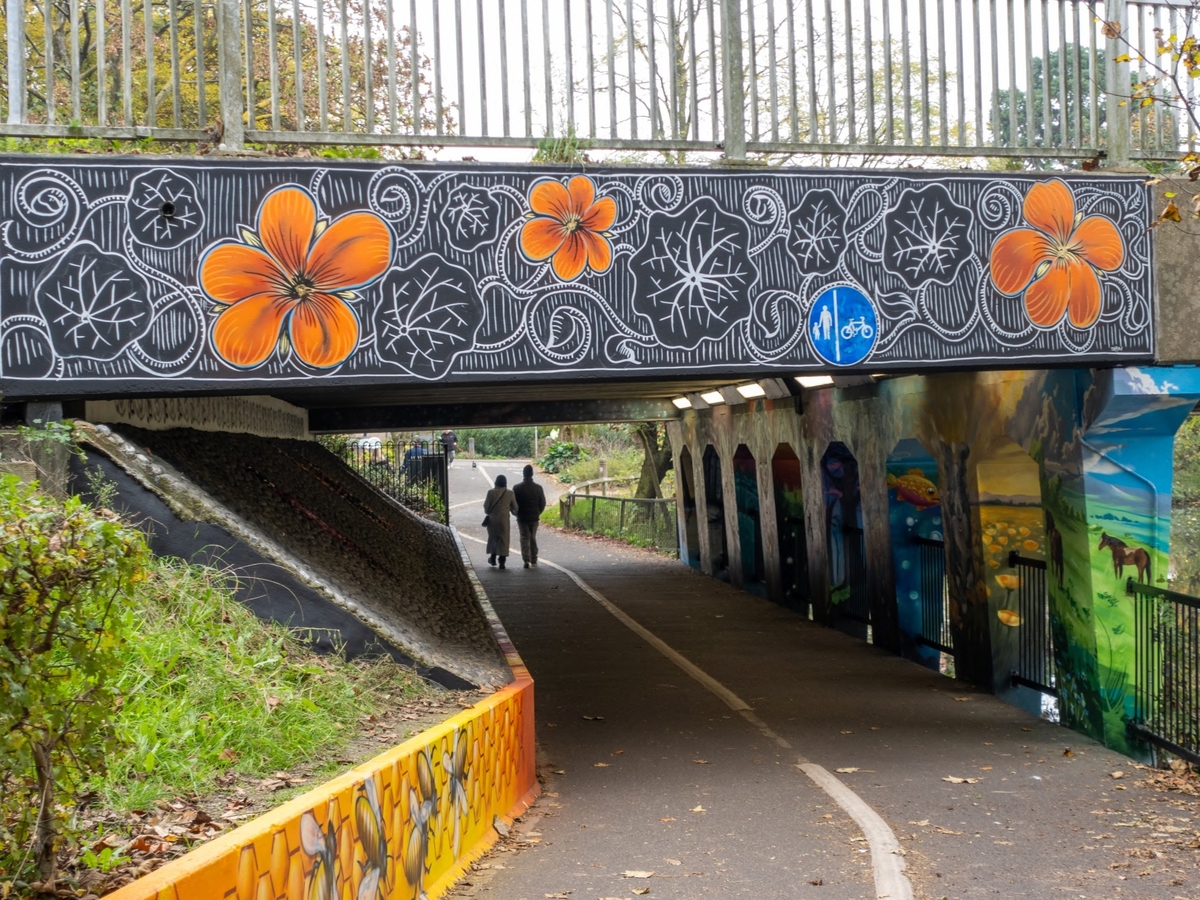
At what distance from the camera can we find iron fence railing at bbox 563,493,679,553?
26734 millimetres

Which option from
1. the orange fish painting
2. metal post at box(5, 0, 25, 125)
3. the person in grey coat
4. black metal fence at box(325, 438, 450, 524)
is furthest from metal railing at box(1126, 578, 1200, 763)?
black metal fence at box(325, 438, 450, 524)

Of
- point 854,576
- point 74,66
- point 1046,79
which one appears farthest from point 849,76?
point 854,576

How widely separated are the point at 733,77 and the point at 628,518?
2201cm

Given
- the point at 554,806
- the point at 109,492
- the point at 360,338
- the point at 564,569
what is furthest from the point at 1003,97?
the point at 564,569

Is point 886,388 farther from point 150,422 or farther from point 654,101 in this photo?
point 150,422

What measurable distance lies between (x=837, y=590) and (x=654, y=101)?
938 cm

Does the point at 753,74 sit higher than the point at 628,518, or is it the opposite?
the point at 753,74

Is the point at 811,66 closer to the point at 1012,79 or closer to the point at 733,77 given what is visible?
the point at 733,77

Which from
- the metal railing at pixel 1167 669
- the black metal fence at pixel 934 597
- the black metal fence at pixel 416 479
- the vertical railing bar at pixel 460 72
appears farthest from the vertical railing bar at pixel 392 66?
the black metal fence at pixel 416 479

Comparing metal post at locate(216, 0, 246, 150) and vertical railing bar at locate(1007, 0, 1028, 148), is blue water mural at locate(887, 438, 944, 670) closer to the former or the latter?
vertical railing bar at locate(1007, 0, 1028, 148)

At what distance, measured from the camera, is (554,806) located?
7883mm

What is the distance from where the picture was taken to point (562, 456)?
58094 millimetres

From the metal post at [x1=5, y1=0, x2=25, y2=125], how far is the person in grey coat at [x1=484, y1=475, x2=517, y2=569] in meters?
15.9

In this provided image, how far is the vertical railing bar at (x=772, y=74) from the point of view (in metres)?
8.49
